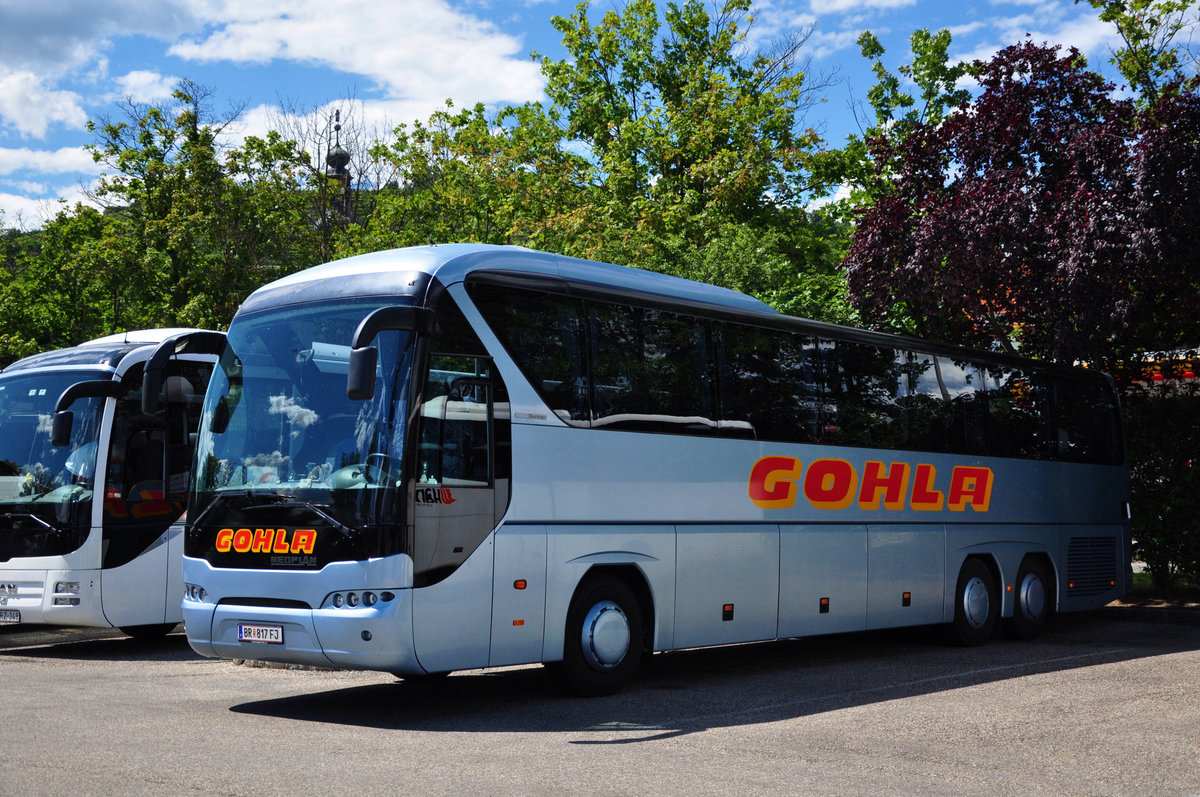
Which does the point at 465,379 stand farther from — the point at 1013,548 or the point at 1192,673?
the point at 1013,548

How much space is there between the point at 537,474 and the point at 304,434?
177cm

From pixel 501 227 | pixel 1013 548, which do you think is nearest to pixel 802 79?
pixel 501 227

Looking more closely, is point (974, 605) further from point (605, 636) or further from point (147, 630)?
point (147, 630)

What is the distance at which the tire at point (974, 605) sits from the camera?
14.6 metres

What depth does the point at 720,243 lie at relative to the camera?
23000 millimetres

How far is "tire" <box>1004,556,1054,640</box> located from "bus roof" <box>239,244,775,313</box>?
746 cm

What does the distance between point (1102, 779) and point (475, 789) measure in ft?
11.7

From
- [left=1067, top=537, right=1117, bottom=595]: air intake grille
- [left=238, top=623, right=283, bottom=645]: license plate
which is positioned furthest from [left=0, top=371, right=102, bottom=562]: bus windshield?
[left=1067, top=537, right=1117, bottom=595]: air intake grille

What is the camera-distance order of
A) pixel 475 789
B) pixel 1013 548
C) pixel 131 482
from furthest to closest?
pixel 1013 548 < pixel 131 482 < pixel 475 789

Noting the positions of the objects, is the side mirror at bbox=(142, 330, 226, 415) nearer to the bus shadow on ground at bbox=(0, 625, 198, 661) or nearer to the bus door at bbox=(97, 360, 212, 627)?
the bus door at bbox=(97, 360, 212, 627)

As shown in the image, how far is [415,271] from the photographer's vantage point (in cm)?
927

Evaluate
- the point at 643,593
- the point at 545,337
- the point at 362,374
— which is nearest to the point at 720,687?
the point at 643,593

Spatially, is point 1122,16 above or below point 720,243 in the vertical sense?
above

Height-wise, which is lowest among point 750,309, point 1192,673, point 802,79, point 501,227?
point 1192,673
